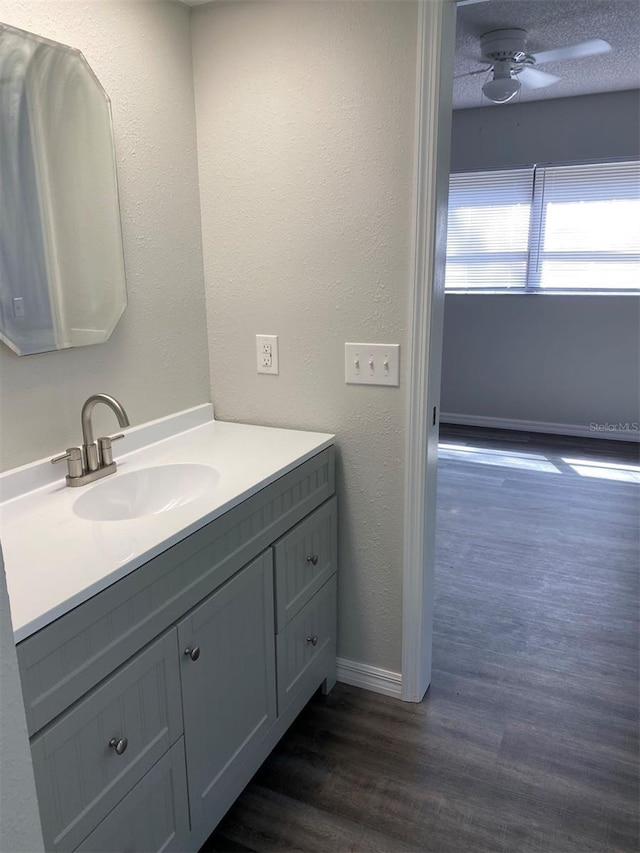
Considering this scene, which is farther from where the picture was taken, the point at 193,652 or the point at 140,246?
the point at 140,246

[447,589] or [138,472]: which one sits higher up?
[138,472]

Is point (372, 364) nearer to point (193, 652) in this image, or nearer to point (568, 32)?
point (193, 652)

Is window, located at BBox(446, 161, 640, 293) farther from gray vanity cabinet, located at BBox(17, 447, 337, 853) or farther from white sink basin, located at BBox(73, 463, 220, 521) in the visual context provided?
white sink basin, located at BBox(73, 463, 220, 521)

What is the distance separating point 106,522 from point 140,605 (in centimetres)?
23

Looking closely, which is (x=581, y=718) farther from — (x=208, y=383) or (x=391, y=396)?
(x=208, y=383)

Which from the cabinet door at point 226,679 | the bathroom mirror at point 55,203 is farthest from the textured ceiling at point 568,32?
the cabinet door at point 226,679

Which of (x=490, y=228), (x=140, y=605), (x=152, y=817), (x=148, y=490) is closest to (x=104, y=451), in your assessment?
(x=148, y=490)

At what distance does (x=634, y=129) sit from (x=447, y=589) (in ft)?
12.3

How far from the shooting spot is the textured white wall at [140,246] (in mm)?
1521

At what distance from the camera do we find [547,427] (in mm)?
5211

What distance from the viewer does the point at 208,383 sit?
2.18 meters

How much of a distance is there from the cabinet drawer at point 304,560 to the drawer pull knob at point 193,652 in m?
0.37

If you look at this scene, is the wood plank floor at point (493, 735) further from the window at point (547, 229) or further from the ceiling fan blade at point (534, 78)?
the ceiling fan blade at point (534, 78)

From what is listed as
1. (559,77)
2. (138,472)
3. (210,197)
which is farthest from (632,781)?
(559,77)
